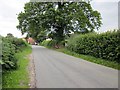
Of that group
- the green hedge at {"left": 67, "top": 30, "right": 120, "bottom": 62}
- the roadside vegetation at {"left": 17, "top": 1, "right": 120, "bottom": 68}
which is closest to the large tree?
the roadside vegetation at {"left": 17, "top": 1, "right": 120, "bottom": 68}

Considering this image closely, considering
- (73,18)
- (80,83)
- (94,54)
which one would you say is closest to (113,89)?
(80,83)

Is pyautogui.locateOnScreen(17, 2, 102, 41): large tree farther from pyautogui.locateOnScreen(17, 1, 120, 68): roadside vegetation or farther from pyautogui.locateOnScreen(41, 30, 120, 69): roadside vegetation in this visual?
pyautogui.locateOnScreen(41, 30, 120, 69): roadside vegetation

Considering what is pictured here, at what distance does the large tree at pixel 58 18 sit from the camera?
136 ft

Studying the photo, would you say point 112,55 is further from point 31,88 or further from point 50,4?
point 50,4

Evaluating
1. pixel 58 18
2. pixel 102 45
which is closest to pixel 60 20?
pixel 58 18

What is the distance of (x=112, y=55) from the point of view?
62.6 feet

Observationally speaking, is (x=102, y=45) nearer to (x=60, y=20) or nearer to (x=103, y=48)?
(x=103, y=48)

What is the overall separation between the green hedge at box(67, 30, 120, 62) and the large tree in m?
12.4

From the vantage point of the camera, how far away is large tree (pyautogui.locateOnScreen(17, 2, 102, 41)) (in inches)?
1638

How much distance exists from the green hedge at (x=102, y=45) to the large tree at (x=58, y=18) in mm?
12417

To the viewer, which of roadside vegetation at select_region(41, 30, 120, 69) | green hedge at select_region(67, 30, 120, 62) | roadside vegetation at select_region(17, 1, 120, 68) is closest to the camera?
roadside vegetation at select_region(41, 30, 120, 69)

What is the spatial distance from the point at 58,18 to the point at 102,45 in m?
19.9

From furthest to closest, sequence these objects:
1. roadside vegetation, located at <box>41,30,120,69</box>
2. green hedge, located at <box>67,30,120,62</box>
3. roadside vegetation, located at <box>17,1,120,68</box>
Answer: roadside vegetation, located at <box>17,1,120,68</box> → green hedge, located at <box>67,30,120,62</box> → roadside vegetation, located at <box>41,30,120,69</box>

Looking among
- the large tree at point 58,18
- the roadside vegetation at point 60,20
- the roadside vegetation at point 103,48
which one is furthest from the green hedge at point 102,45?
the large tree at point 58,18
